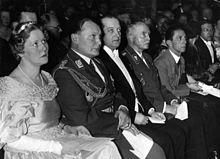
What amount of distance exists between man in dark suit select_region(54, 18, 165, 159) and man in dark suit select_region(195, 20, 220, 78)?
6.48 ft

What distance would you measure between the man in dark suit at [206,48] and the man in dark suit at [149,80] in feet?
4.15

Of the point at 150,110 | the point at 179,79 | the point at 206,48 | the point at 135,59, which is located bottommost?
the point at 150,110

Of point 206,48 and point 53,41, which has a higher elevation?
point 53,41

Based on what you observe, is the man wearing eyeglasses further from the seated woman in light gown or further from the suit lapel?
the seated woman in light gown

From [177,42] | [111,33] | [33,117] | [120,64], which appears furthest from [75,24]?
[177,42]

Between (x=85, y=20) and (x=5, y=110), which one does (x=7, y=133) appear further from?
(x=85, y=20)

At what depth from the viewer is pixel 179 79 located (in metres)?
3.36

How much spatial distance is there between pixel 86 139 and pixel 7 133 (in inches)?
16.5

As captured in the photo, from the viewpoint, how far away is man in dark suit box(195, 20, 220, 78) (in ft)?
13.6

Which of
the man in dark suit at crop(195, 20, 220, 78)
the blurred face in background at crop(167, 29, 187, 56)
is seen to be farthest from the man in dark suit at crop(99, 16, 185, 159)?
the man in dark suit at crop(195, 20, 220, 78)

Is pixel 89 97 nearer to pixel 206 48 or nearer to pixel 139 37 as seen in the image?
pixel 139 37

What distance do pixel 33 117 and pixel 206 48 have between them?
281 centimetres

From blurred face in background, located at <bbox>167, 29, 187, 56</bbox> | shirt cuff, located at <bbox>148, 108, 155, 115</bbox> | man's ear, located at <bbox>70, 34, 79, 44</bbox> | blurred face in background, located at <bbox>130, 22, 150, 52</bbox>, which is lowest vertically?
shirt cuff, located at <bbox>148, 108, 155, 115</bbox>

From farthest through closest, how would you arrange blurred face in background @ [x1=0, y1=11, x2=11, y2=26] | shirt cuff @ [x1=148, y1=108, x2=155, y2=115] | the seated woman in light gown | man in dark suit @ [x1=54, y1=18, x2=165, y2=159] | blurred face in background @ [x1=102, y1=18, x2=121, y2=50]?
blurred face in background @ [x1=0, y1=11, x2=11, y2=26] → shirt cuff @ [x1=148, y1=108, x2=155, y2=115] → blurred face in background @ [x1=102, y1=18, x2=121, y2=50] → man in dark suit @ [x1=54, y1=18, x2=165, y2=159] → the seated woman in light gown
